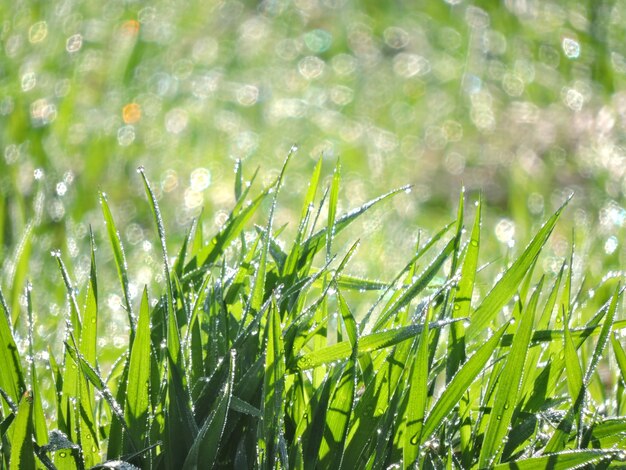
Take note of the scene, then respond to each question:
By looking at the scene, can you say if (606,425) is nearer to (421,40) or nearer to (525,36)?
(525,36)

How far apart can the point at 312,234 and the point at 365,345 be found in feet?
0.83

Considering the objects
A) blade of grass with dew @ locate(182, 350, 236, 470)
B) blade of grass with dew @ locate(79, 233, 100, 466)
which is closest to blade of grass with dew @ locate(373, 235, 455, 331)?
blade of grass with dew @ locate(182, 350, 236, 470)

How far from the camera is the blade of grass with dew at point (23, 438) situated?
1.02m

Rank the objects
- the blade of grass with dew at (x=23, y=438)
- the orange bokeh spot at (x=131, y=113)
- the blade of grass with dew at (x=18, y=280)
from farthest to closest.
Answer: the orange bokeh spot at (x=131, y=113), the blade of grass with dew at (x=18, y=280), the blade of grass with dew at (x=23, y=438)

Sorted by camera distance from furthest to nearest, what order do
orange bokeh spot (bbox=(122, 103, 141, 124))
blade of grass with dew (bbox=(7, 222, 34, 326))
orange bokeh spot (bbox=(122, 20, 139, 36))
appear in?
orange bokeh spot (bbox=(122, 20, 139, 36)), orange bokeh spot (bbox=(122, 103, 141, 124)), blade of grass with dew (bbox=(7, 222, 34, 326))

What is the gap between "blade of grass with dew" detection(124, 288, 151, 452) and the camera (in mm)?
1143

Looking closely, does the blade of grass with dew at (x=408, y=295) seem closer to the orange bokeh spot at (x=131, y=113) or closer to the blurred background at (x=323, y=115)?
the blurred background at (x=323, y=115)

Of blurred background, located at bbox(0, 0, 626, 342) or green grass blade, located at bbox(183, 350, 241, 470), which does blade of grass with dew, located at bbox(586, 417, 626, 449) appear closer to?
green grass blade, located at bbox(183, 350, 241, 470)

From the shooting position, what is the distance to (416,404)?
110 centimetres

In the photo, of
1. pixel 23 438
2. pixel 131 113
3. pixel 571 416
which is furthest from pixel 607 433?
pixel 131 113

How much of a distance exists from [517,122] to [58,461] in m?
2.42

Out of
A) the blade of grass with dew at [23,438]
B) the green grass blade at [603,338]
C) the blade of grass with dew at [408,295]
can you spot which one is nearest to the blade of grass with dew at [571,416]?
the green grass blade at [603,338]

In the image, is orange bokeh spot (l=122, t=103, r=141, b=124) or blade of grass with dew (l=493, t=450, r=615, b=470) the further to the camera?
orange bokeh spot (l=122, t=103, r=141, b=124)

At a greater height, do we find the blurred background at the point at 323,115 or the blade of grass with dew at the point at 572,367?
the blade of grass with dew at the point at 572,367
